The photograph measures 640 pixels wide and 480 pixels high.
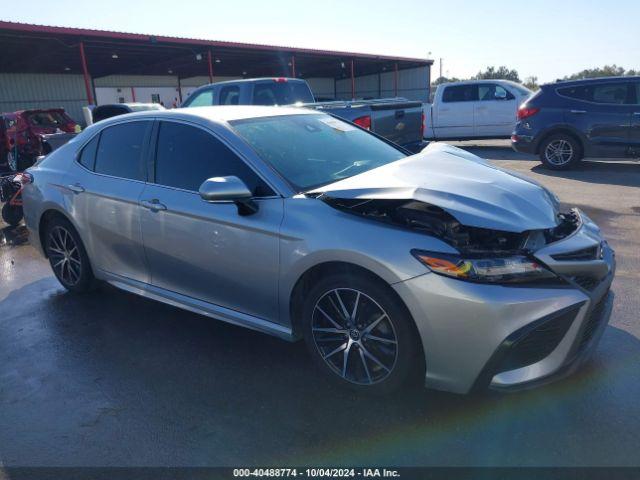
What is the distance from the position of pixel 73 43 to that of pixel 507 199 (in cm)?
2141

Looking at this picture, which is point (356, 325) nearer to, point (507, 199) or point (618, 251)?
point (507, 199)

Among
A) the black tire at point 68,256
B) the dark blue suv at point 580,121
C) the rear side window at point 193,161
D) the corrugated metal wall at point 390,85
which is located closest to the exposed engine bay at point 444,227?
the rear side window at point 193,161

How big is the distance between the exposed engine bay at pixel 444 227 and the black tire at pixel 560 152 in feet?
24.7

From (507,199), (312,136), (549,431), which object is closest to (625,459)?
(549,431)

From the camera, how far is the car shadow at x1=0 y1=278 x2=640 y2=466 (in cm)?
247

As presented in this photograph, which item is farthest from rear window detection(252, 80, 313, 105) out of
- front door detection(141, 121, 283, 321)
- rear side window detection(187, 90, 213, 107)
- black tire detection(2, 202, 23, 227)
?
front door detection(141, 121, 283, 321)

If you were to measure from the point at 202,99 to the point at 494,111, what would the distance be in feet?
26.4

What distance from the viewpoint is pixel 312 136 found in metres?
3.72

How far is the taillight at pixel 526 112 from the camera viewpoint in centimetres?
979

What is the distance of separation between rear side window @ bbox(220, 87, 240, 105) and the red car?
21.1 feet

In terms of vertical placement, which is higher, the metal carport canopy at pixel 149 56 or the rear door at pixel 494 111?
the metal carport canopy at pixel 149 56

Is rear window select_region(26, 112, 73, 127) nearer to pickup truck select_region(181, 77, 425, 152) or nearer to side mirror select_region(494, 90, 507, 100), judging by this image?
pickup truck select_region(181, 77, 425, 152)

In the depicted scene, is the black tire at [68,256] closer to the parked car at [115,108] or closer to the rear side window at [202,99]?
the rear side window at [202,99]

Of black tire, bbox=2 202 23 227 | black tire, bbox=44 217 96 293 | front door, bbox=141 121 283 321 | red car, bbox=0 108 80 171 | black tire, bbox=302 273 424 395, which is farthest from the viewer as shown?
red car, bbox=0 108 80 171
